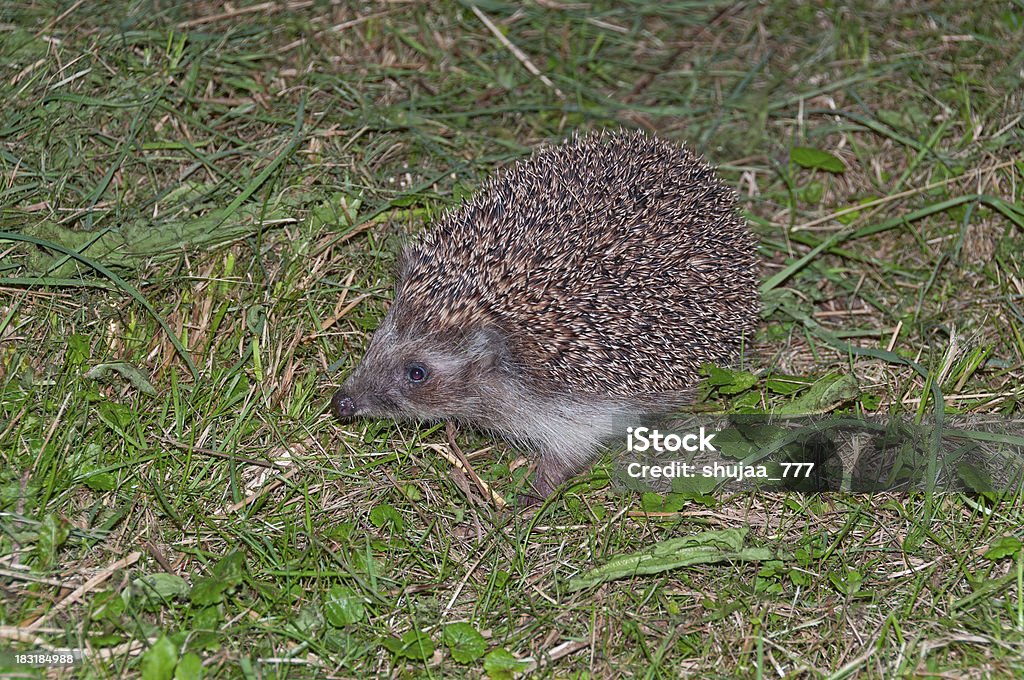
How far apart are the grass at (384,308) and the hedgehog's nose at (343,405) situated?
0.43ft

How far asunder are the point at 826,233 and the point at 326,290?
2785mm

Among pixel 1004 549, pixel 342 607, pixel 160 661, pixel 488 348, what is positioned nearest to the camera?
pixel 160 661

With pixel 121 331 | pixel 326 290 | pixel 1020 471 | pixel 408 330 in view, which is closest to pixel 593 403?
pixel 408 330

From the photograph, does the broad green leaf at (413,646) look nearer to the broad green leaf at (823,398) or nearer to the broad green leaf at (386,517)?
the broad green leaf at (386,517)

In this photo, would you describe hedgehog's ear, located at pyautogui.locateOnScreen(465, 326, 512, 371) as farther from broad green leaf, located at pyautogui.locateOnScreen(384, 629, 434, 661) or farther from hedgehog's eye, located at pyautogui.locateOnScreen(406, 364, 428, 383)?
broad green leaf, located at pyautogui.locateOnScreen(384, 629, 434, 661)

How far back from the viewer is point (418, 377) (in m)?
4.35

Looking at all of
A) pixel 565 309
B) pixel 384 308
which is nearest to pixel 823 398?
pixel 565 309

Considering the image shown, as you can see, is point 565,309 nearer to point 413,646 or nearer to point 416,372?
point 416,372

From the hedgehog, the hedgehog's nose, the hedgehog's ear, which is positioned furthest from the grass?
the hedgehog's ear

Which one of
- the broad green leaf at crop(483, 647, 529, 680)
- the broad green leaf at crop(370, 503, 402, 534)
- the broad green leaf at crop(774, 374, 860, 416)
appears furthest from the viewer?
the broad green leaf at crop(774, 374, 860, 416)

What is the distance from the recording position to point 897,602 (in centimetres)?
372

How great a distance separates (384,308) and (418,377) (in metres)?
0.62

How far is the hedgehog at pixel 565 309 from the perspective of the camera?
164 inches

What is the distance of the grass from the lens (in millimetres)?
3582
